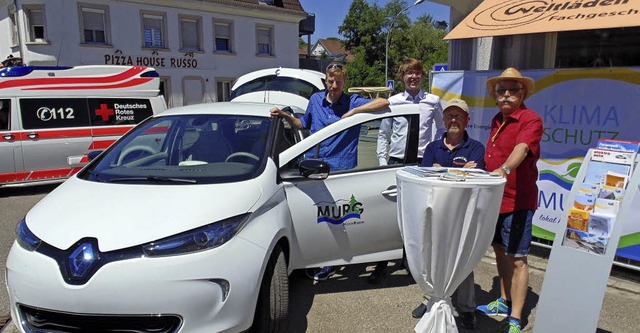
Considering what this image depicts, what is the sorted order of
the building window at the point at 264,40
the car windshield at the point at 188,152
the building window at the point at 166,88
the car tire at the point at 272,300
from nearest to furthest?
the car tire at the point at 272,300 < the car windshield at the point at 188,152 < the building window at the point at 166,88 < the building window at the point at 264,40

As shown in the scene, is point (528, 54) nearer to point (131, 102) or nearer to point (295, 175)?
point (295, 175)

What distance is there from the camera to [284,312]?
280cm

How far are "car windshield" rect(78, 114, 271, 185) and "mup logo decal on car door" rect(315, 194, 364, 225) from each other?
0.58 metres

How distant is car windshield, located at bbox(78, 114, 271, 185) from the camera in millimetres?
2975

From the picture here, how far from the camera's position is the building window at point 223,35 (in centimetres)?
2278

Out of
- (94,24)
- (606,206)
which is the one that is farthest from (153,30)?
(606,206)

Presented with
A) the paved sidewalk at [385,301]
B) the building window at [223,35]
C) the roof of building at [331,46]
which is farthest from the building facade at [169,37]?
the roof of building at [331,46]

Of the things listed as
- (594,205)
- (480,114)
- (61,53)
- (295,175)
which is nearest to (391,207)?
(295,175)

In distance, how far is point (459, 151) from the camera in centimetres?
299

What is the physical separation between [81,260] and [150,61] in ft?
66.5

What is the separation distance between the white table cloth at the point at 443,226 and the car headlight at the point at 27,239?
201 cm

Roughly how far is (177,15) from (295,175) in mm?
20732

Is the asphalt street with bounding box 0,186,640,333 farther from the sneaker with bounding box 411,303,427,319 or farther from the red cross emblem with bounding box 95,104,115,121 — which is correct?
the red cross emblem with bounding box 95,104,115,121

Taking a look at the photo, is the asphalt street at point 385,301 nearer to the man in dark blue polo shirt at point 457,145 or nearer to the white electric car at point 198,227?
the white electric car at point 198,227
